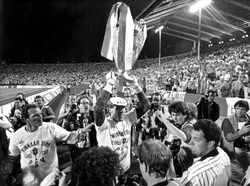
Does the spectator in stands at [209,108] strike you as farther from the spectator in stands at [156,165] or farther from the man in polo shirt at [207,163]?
the spectator in stands at [156,165]

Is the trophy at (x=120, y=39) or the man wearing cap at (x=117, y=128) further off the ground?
the trophy at (x=120, y=39)

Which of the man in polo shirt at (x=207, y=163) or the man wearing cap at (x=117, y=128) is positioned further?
the man wearing cap at (x=117, y=128)

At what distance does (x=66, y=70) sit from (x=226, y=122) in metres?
58.3

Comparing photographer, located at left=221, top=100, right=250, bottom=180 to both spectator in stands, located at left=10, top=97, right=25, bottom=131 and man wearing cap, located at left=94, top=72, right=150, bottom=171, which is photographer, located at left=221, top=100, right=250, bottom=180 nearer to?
man wearing cap, located at left=94, top=72, right=150, bottom=171

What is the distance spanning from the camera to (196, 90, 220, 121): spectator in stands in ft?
18.3

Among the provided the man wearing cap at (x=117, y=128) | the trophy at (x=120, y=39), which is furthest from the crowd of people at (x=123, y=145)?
the trophy at (x=120, y=39)

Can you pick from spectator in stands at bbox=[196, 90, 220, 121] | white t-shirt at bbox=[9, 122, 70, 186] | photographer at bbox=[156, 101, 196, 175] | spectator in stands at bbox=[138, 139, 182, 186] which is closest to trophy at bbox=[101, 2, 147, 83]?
photographer at bbox=[156, 101, 196, 175]

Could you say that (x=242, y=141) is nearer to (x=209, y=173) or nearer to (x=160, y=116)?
(x=160, y=116)

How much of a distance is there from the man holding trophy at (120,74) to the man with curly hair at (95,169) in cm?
138

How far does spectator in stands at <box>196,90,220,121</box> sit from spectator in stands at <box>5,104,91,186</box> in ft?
13.1

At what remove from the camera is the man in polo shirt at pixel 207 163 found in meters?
1.82

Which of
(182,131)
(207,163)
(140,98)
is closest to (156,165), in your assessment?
(207,163)

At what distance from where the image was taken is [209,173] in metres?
1.85

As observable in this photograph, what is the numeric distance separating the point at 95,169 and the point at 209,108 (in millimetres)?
4883
